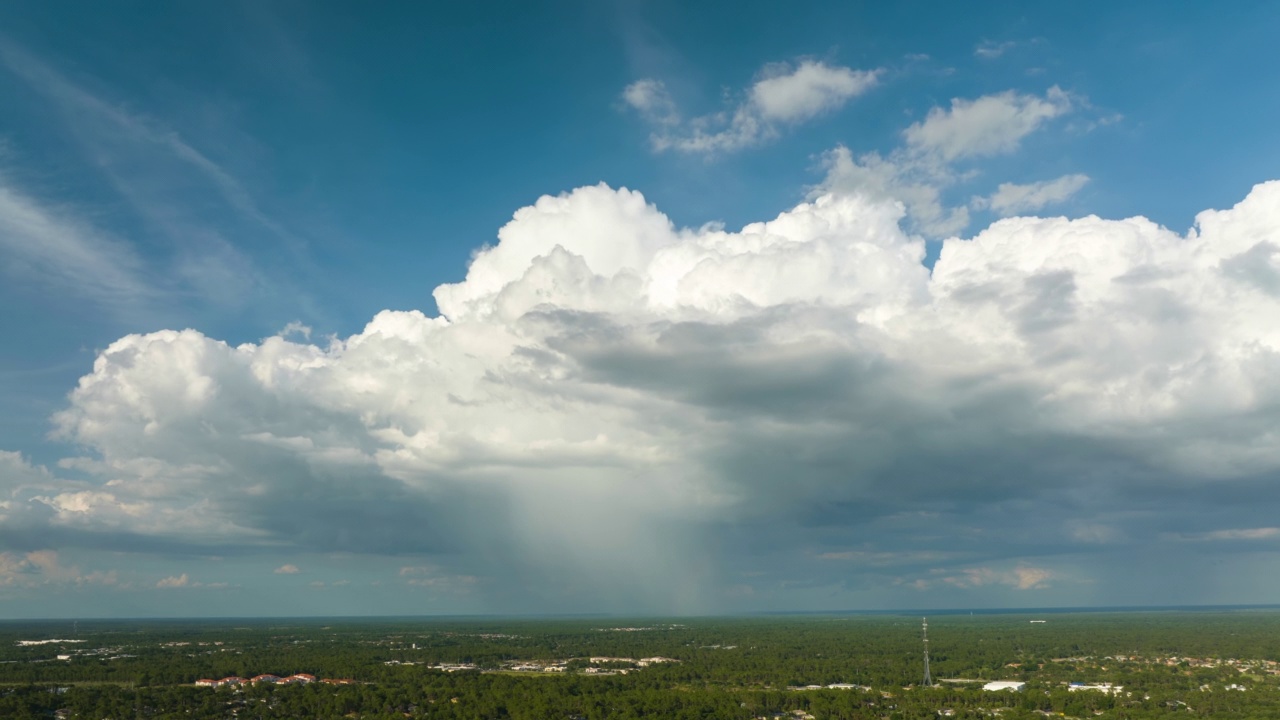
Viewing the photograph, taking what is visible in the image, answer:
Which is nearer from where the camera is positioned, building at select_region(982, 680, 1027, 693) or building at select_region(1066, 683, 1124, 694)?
building at select_region(1066, 683, 1124, 694)

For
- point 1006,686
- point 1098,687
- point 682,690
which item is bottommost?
point 1098,687

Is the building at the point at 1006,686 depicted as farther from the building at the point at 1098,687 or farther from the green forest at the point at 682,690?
the building at the point at 1098,687

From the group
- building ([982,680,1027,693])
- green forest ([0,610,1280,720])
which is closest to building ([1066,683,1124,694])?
green forest ([0,610,1280,720])

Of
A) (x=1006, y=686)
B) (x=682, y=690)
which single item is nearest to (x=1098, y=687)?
(x=1006, y=686)

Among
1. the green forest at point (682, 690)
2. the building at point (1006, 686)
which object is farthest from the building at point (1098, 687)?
the building at point (1006, 686)

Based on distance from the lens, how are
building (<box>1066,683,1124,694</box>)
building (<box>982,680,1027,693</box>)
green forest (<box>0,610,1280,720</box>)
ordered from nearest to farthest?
green forest (<box>0,610,1280,720</box>) < building (<box>1066,683,1124,694</box>) < building (<box>982,680,1027,693</box>)

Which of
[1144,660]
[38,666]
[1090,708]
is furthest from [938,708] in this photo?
[38,666]

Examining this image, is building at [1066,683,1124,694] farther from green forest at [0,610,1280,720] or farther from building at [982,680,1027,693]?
building at [982,680,1027,693]

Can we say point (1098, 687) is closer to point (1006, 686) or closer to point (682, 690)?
point (1006, 686)

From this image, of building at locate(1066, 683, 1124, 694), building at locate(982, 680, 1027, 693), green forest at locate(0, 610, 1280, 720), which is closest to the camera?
green forest at locate(0, 610, 1280, 720)
